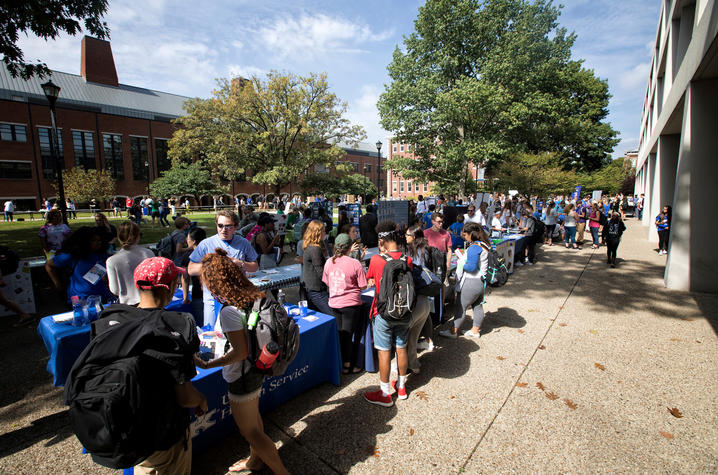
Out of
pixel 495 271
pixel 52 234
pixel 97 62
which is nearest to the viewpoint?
pixel 495 271

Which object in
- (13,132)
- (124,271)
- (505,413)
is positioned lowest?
(505,413)

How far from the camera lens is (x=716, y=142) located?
743 cm

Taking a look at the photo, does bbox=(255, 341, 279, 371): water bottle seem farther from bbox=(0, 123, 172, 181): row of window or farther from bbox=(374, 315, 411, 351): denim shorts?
bbox=(0, 123, 172, 181): row of window

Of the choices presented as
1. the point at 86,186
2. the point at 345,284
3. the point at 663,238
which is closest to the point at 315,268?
the point at 345,284

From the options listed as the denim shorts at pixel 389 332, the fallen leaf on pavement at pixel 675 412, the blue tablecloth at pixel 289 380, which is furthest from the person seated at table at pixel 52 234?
the fallen leaf on pavement at pixel 675 412

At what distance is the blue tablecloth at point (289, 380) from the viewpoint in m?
2.91

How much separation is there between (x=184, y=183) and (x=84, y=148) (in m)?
12.6

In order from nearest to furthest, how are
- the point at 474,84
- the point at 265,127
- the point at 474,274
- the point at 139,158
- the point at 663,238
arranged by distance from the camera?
the point at 474,274 < the point at 663,238 < the point at 474,84 < the point at 265,127 < the point at 139,158

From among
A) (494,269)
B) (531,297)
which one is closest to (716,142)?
(531,297)

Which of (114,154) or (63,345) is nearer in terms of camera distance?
(63,345)

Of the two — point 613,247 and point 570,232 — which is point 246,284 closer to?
point 613,247

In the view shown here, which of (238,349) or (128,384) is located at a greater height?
(128,384)

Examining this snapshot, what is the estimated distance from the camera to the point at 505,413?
3496 mm

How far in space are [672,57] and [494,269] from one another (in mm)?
13711
